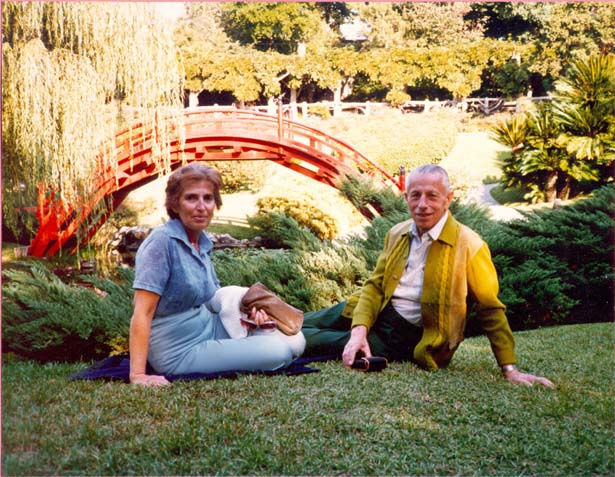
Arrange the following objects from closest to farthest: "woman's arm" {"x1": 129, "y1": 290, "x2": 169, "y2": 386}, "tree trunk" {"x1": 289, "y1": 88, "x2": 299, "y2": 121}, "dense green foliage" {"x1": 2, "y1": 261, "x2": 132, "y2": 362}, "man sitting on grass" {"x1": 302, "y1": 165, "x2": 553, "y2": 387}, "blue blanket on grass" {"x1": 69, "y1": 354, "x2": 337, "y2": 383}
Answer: "woman's arm" {"x1": 129, "y1": 290, "x2": 169, "y2": 386} < "blue blanket on grass" {"x1": 69, "y1": 354, "x2": 337, "y2": 383} < "man sitting on grass" {"x1": 302, "y1": 165, "x2": 553, "y2": 387} < "dense green foliage" {"x1": 2, "y1": 261, "x2": 132, "y2": 362} < "tree trunk" {"x1": 289, "y1": 88, "x2": 299, "y2": 121}

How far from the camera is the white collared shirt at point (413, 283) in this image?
3162 mm

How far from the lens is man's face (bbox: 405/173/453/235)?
9.73 feet

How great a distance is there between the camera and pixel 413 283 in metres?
3.20

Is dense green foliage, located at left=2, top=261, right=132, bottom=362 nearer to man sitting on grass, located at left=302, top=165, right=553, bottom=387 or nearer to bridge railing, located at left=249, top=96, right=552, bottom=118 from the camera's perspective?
man sitting on grass, located at left=302, top=165, right=553, bottom=387

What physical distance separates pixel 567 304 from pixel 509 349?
228cm

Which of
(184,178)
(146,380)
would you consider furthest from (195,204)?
(146,380)

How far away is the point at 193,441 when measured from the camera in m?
2.21

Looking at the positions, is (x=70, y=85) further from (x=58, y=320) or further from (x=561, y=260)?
(x=561, y=260)

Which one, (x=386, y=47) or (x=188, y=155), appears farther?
(x=188, y=155)

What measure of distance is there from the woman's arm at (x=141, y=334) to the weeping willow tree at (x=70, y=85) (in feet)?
6.75

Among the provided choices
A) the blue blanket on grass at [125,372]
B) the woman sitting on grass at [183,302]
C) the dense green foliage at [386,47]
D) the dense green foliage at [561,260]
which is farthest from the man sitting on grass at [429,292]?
the dense green foliage at [386,47]

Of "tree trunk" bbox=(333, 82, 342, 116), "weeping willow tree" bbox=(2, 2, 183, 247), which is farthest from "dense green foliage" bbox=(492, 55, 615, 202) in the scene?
"weeping willow tree" bbox=(2, 2, 183, 247)

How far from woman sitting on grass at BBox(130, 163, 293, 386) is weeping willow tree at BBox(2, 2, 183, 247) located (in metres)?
1.94

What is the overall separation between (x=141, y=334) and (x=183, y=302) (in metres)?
0.26
